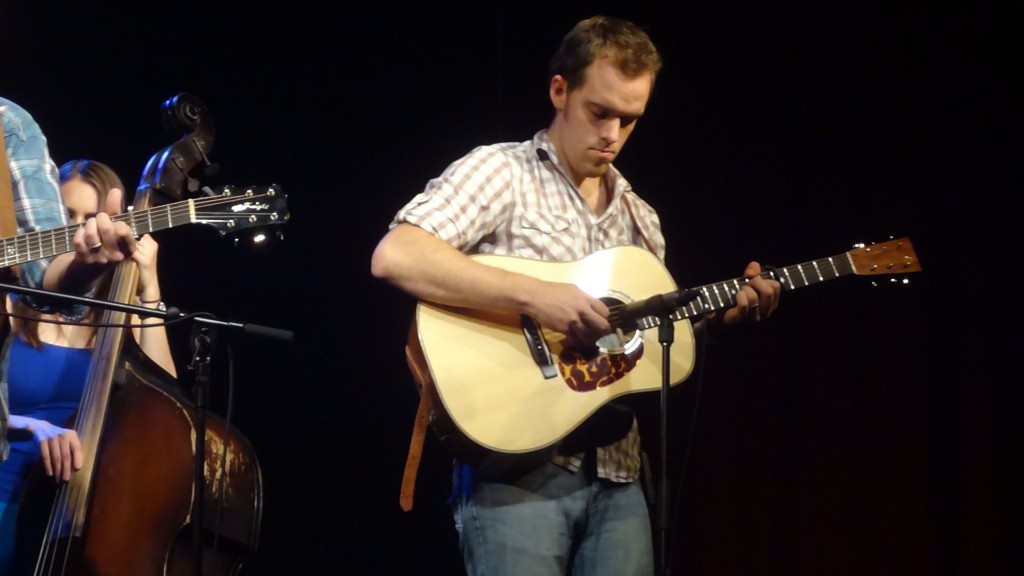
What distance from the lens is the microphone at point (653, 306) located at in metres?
2.31

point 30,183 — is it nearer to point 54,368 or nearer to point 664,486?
point 54,368

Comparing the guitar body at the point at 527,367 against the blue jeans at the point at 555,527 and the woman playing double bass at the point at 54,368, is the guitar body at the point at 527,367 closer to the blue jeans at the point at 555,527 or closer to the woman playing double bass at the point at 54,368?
the blue jeans at the point at 555,527

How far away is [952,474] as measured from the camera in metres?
3.45

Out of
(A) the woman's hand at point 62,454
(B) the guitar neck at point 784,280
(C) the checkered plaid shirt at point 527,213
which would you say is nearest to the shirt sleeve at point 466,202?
(C) the checkered plaid shirt at point 527,213

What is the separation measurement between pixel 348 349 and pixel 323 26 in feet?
4.35

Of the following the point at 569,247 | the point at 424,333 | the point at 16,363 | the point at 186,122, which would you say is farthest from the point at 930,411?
the point at 16,363

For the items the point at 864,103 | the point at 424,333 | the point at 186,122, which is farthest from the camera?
the point at 864,103

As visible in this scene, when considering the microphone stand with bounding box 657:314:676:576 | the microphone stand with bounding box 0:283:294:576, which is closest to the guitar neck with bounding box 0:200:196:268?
the microphone stand with bounding box 0:283:294:576

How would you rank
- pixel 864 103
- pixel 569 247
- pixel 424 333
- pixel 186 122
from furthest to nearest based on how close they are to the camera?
pixel 864 103, pixel 186 122, pixel 569 247, pixel 424 333

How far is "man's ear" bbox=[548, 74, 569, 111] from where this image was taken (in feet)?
9.04

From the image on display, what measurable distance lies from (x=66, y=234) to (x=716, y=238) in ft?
7.95

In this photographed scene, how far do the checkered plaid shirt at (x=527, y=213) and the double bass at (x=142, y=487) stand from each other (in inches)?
30.4

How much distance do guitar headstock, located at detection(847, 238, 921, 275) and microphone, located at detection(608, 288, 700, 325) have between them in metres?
0.67

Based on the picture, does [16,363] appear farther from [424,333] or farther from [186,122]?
[424,333]
